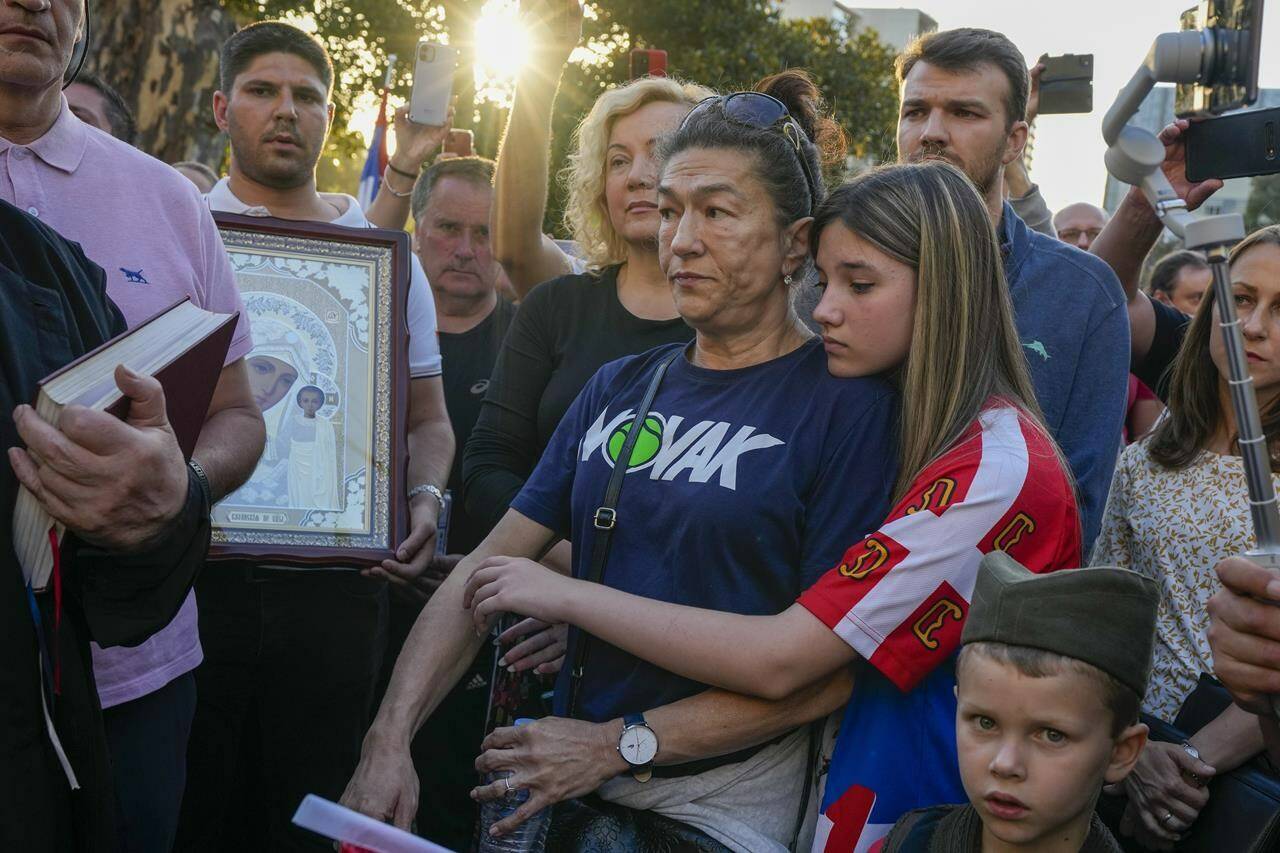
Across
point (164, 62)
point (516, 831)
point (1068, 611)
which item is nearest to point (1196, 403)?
point (1068, 611)

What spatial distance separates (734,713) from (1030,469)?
70 centimetres

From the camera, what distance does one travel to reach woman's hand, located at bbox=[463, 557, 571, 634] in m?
2.57

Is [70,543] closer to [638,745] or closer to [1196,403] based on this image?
[638,745]

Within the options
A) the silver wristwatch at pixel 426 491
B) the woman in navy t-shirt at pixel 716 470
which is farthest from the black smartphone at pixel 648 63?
the woman in navy t-shirt at pixel 716 470

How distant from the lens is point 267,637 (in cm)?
378

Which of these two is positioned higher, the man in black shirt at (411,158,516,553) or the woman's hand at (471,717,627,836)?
the man in black shirt at (411,158,516,553)

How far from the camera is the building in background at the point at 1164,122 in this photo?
2281mm

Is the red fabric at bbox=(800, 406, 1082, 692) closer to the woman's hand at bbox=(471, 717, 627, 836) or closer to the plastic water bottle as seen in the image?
the woman's hand at bbox=(471, 717, 627, 836)

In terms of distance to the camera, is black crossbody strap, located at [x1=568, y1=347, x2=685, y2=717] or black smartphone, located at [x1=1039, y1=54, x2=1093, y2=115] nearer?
black crossbody strap, located at [x1=568, y1=347, x2=685, y2=717]

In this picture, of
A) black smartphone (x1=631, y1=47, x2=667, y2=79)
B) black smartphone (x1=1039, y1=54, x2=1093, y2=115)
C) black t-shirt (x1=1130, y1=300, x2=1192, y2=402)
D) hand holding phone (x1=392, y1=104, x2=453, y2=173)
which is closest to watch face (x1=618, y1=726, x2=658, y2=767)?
black t-shirt (x1=1130, y1=300, x2=1192, y2=402)

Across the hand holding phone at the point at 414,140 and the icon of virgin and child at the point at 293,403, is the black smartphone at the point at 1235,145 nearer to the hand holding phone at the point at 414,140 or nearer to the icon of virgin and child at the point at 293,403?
the icon of virgin and child at the point at 293,403

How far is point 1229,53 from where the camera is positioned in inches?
78.1

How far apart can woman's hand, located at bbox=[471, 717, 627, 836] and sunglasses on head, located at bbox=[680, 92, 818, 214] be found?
46.2 inches

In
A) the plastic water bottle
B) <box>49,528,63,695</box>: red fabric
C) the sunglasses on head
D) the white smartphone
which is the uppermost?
the white smartphone
